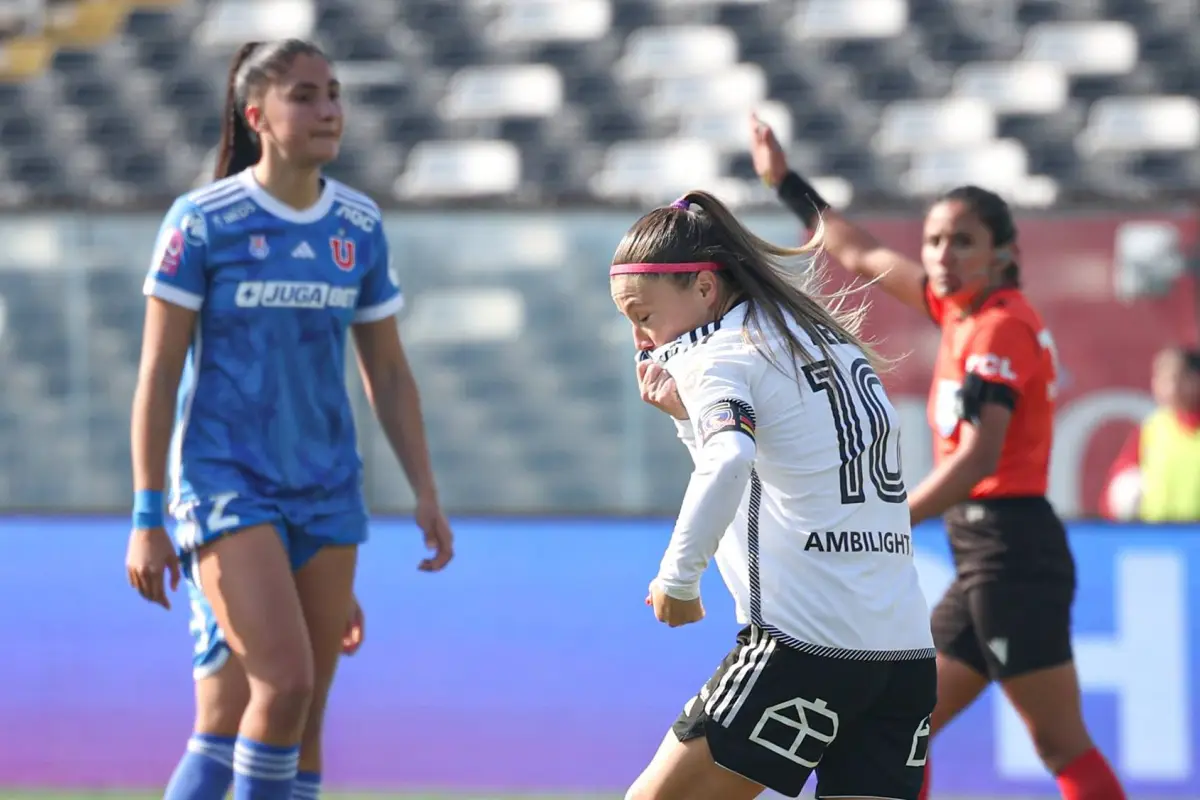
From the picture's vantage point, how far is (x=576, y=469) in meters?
7.79

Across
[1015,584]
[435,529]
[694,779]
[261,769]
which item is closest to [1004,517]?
[1015,584]

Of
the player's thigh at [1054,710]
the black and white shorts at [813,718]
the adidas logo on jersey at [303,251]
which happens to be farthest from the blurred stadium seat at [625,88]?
the black and white shorts at [813,718]

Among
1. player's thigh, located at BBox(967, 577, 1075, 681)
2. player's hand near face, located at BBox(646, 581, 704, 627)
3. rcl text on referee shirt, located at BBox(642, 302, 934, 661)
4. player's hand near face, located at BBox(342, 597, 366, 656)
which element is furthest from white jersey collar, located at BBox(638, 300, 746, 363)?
player's thigh, located at BBox(967, 577, 1075, 681)

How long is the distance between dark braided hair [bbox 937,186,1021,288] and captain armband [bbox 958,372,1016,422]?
1.09 feet

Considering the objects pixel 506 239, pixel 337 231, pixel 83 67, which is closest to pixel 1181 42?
pixel 506 239

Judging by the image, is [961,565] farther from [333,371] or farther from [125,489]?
[125,489]

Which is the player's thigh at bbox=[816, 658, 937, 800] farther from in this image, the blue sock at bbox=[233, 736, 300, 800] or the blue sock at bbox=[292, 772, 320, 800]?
the blue sock at bbox=[292, 772, 320, 800]

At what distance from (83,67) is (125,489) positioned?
5.80m

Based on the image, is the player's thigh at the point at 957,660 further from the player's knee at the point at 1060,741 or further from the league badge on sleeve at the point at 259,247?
the league badge on sleeve at the point at 259,247

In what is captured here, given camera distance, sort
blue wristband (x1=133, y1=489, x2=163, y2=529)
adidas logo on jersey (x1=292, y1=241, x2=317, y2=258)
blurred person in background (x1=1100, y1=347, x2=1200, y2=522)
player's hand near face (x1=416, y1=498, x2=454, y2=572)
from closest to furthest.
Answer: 1. blue wristband (x1=133, y1=489, x2=163, y2=529)
2. adidas logo on jersey (x1=292, y1=241, x2=317, y2=258)
3. player's hand near face (x1=416, y1=498, x2=454, y2=572)
4. blurred person in background (x1=1100, y1=347, x2=1200, y2=522)

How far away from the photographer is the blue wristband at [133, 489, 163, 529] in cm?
379

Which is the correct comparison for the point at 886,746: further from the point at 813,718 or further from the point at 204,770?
the point at 204,770

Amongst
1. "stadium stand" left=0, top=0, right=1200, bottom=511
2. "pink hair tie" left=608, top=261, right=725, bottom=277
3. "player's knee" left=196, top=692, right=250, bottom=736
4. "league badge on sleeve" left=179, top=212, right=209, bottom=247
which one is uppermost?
"stadium stand" left=0, top=0, right=1200, bottom=511

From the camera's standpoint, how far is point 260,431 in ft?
12.7
